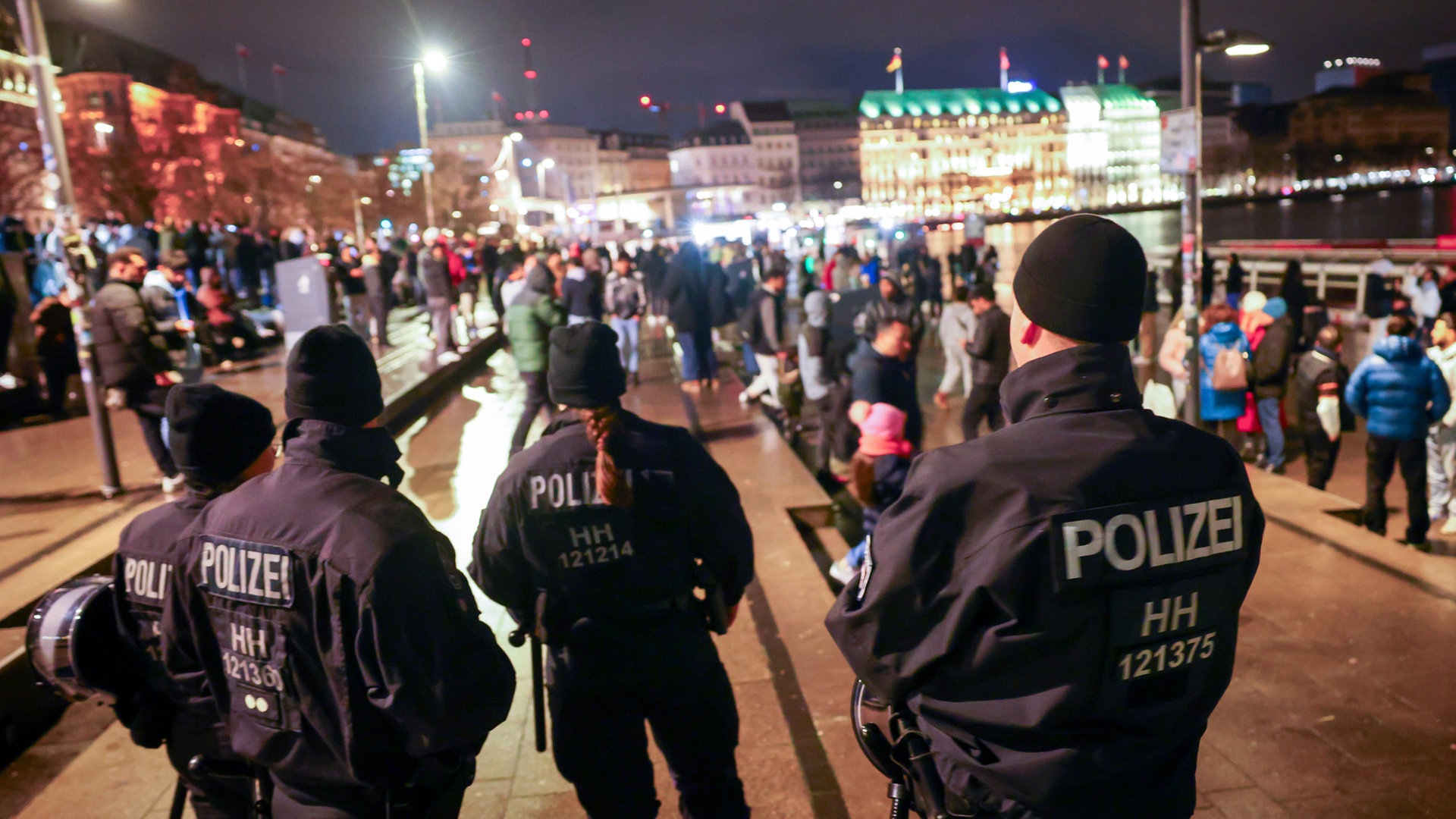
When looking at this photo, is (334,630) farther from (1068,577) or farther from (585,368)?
(1068,577)

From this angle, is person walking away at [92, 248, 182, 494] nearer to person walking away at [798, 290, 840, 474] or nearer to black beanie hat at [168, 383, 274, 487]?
person walking away at [798, 290, 840, 474]

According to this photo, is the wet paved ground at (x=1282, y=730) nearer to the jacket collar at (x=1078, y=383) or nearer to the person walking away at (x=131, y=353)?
the jacket collar at (x=1078, y=383)

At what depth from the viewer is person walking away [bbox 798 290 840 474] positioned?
951 cm

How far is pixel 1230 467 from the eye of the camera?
203 cm

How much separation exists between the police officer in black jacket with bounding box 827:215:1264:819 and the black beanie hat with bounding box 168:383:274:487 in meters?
1.79

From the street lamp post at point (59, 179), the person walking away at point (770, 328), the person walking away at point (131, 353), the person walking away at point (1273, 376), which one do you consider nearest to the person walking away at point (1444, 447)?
the person walking away at point (1273, 376)

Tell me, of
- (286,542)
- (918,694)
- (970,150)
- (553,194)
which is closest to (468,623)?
(286,542)

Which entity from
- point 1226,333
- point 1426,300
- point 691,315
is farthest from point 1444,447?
point 1426,300

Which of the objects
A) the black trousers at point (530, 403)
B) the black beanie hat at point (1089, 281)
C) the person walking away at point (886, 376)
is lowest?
the black trousers at point (530, 403)

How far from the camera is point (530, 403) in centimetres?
1007

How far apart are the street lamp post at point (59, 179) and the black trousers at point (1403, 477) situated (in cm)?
964

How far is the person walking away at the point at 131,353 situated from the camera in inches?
313

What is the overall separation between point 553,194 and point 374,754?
5816 inches

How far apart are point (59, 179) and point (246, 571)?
24.3ft
